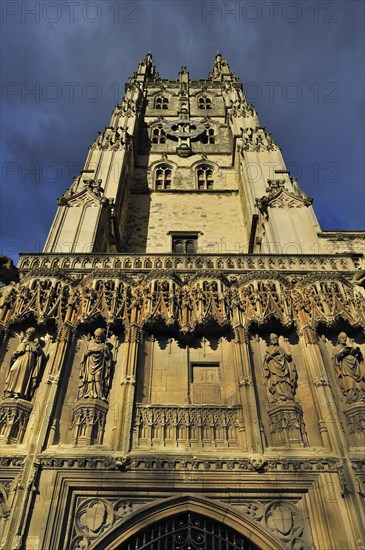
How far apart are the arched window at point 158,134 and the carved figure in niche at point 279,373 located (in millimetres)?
19296

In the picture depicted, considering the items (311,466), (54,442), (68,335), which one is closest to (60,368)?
(68,335)

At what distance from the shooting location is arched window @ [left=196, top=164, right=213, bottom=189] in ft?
73.2

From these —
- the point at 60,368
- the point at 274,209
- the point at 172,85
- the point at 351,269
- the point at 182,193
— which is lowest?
the point at 60,368

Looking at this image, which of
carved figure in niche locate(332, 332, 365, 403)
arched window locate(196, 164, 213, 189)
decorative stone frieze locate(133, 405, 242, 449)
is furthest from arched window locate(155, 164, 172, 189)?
decorative stone frieze locate(133, 405, 242, 449)

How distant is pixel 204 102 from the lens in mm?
31750

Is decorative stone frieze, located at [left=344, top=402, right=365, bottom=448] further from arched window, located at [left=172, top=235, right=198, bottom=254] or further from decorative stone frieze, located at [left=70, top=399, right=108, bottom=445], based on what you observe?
arched window, located at [left=172, top=235, right=198, bottom=254]

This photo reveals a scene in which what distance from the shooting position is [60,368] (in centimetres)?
937

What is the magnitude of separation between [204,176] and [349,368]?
15532mm

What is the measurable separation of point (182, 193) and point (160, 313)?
475 inches

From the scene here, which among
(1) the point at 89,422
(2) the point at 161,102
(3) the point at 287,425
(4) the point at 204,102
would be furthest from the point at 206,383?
(2) the point at 161,102

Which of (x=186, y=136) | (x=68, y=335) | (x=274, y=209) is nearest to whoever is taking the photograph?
(x=68, y=335)

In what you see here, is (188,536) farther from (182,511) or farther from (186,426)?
(186,426)

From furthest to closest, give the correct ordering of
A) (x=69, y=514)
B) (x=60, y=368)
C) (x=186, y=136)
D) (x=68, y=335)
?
(x=186, y=136) → (x=68, y=335) → (x=60, y=368) → (x=69, y=514)

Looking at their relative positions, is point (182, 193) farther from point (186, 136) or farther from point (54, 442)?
point (54, 442)
